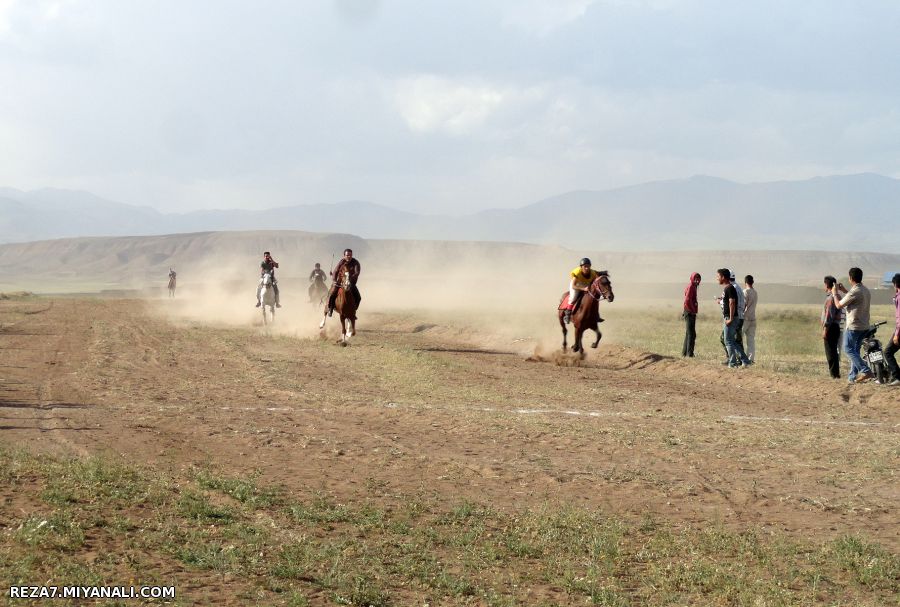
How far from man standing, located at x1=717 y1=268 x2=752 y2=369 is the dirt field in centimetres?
83

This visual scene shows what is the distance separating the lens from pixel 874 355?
17.3m

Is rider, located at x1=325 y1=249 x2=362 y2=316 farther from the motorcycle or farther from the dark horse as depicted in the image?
the motorcycle

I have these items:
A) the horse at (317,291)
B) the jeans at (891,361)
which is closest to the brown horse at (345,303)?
the horse at (317,291)

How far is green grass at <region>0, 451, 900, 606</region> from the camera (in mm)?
6293

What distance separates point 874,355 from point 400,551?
13112 millimetres

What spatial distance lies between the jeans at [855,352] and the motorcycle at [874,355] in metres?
0.12

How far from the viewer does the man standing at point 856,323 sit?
1728cm

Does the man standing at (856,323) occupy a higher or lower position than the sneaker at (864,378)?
higher

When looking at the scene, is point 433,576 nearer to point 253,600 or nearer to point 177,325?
point 253,600

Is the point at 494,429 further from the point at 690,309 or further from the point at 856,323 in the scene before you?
the point at 690,309

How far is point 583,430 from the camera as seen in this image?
494 inches

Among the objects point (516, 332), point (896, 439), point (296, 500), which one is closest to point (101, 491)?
point (296, 500)

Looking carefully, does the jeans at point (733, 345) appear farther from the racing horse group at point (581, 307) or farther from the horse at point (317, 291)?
the horse at point (317, 291)

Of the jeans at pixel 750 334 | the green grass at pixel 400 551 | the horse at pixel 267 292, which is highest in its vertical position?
the horse at pixel 267 292
